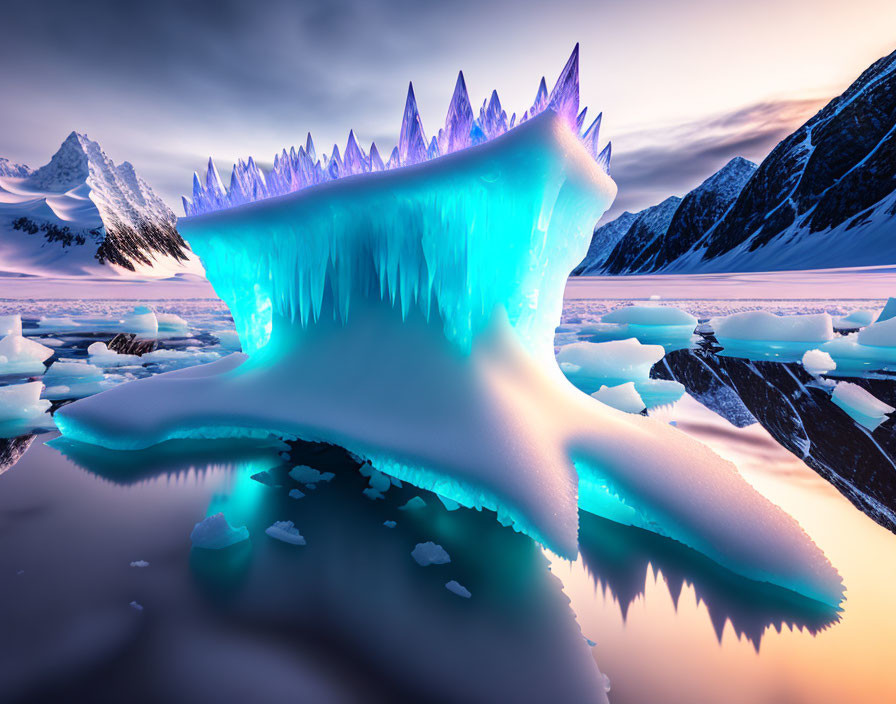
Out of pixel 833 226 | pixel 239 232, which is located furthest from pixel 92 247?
pixel 833 226

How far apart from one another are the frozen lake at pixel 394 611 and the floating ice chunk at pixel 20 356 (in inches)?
170

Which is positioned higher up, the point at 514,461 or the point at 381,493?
the point at 514,461

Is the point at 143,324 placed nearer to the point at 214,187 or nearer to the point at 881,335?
the point at 214,187

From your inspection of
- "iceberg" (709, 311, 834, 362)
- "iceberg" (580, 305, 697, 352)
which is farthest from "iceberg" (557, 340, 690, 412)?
"iceberg" (580, 305, 697, 352)

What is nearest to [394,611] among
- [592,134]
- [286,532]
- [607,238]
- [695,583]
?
[286,532]

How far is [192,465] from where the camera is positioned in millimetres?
2730

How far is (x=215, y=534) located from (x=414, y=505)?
890 mm

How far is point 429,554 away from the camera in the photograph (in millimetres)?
1771

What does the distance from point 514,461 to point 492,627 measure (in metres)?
0.61

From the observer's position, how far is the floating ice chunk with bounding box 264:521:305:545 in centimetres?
189

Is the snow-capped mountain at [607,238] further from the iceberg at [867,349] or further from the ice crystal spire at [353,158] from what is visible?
the ice crystal spire at [353,158]

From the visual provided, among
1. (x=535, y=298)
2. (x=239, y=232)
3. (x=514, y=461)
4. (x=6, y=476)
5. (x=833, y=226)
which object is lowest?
(x=6, y=476)

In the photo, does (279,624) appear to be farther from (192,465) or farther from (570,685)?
(192,465)

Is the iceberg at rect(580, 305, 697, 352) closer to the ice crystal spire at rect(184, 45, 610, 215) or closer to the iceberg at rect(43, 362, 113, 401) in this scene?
the ice crystal spire at rect(184, 45, 610, 215)
